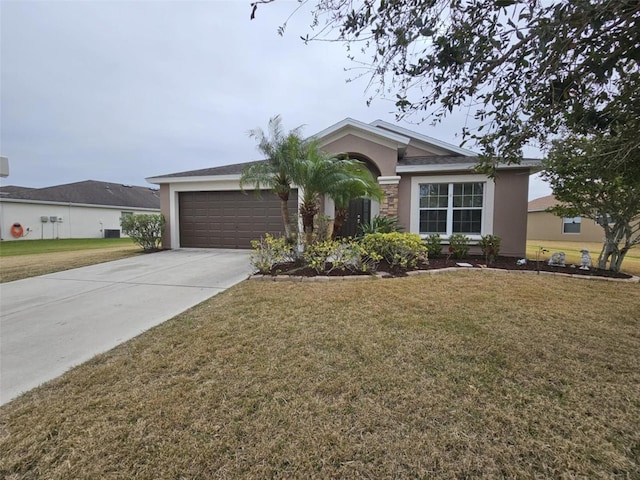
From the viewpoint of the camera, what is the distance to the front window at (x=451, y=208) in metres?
10.2

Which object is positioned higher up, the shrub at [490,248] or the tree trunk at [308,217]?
the tree trunk at [308,217]

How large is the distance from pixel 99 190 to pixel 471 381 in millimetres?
35085

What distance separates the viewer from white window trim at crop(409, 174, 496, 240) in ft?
32.7

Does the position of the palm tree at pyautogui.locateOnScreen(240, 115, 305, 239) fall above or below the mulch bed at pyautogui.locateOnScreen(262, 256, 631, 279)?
above

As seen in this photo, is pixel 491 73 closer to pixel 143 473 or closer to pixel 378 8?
pixel 378 8

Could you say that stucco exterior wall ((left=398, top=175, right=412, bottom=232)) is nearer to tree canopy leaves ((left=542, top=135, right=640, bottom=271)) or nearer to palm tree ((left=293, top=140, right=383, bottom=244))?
palm tree ((left=293, top=140, right=383, bottom=244))

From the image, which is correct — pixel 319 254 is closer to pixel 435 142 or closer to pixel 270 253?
pixel 270 253

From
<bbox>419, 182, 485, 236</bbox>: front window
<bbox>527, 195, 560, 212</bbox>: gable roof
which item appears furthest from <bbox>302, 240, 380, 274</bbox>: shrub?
<bbox>527, 195, 560, 212</bbox>: gable roof

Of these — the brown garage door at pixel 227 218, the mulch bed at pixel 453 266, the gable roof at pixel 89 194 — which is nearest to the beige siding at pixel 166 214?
the brown garage door at pixel 227 218

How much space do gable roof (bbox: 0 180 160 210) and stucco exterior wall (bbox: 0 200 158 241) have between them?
0.51 metres

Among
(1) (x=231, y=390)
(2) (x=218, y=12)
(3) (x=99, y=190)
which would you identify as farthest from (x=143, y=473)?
(3) (x=99, y=190)

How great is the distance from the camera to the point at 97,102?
13.2 meters

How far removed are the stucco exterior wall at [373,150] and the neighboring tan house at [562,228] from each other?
1591 centimetres

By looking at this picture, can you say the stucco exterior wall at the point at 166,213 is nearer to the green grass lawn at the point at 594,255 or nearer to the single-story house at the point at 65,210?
the green grass lawn at the point at 594,255
